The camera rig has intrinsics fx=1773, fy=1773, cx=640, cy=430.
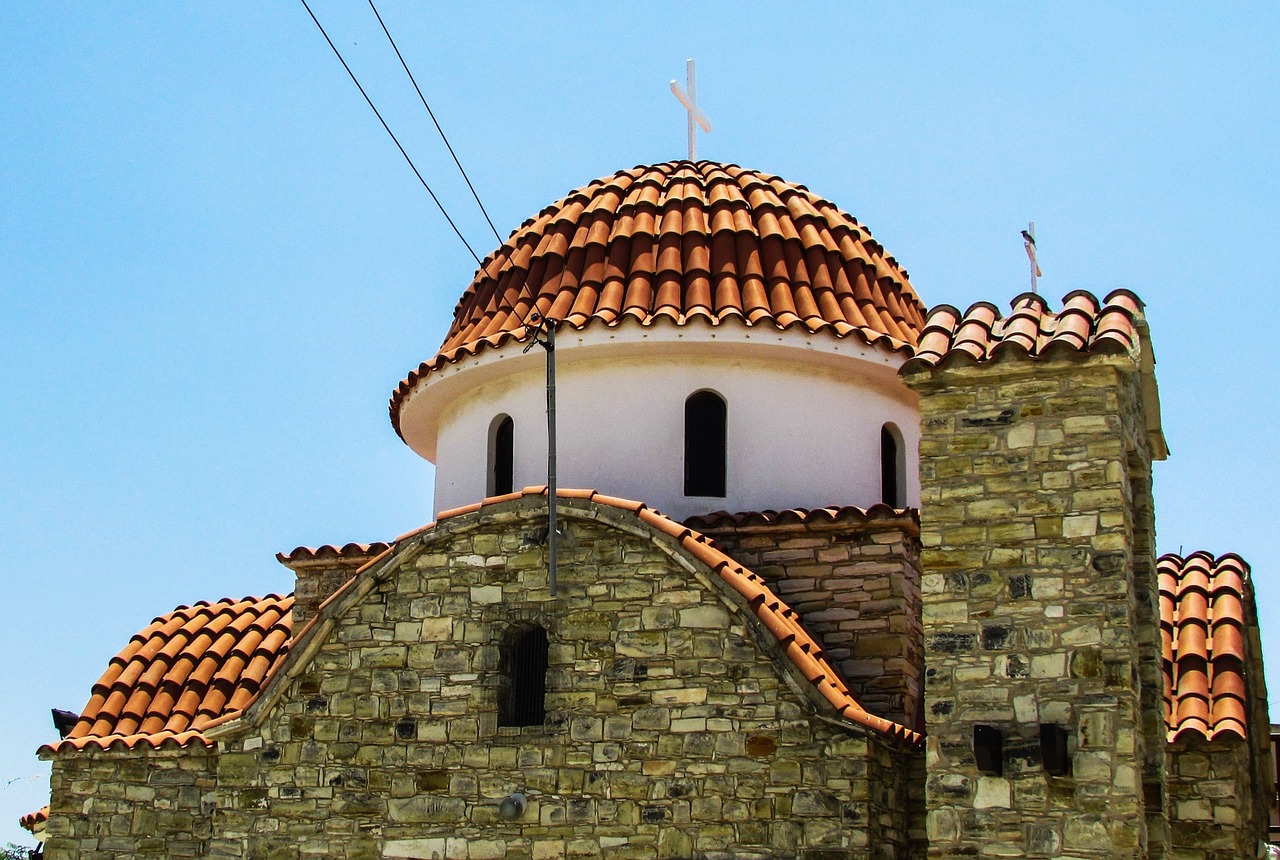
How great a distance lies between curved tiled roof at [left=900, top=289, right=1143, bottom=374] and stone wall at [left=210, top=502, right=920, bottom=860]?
232 cm

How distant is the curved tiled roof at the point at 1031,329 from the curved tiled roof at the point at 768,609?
6.58 ft

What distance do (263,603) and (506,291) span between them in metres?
3.67

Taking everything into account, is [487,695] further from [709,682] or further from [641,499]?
[641,499]

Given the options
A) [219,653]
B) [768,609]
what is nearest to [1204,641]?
[768,609]

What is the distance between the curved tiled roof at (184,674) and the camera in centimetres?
1486

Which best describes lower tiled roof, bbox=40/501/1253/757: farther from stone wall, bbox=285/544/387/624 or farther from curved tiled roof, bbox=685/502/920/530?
stone wall, bbox=285/544/387/624

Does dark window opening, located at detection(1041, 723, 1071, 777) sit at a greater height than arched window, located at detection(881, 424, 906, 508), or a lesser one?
lesser

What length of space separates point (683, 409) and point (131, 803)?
5572 millimetres

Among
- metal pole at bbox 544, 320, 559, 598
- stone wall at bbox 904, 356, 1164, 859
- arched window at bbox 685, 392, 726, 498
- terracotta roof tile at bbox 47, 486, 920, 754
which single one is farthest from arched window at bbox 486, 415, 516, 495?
stone wall at bbox 904, 356, 1164, 859

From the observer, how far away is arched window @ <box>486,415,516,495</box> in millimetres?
15727

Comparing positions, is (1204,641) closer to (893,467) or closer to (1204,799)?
(1204,799)

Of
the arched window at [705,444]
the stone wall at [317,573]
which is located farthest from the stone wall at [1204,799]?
the stone wall at [317,573]

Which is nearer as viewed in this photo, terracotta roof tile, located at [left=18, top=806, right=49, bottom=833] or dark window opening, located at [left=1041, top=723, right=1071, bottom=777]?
dark window opening, located at [left=1041, top=723, right=1071, bottom=777]

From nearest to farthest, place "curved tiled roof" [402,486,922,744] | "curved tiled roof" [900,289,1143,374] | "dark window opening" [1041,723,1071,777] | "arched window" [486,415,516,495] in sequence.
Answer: "dark window opening" [1041,723,1071,777]
"curved tiled roof" [900,289,1143,374]
"curved tiled roof" [402,486,922,744]
"arched window" [486,415,516,495]
